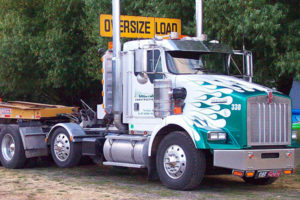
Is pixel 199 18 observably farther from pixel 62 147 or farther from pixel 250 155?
pixel 250 155

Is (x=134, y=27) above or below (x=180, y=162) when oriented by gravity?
above

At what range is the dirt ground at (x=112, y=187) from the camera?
957 centimetres

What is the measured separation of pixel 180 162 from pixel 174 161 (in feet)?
0.42

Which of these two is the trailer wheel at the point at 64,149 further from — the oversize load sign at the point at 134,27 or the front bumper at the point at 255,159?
the front bumper at the point at 255,159

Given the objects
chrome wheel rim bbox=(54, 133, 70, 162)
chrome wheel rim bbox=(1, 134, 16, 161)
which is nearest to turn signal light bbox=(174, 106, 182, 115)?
chrome wheel rim bbox=(54, 133, 70, 162)

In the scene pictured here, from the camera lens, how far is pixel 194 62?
11.0 metres

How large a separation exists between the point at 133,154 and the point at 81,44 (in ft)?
32.5

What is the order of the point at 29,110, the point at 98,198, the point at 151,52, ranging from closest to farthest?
the point at 98,198 < the point at 151,52 < the point at 29,110

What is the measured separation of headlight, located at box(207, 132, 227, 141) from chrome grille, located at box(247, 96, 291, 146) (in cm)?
43

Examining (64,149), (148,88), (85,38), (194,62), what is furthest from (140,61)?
(85,38)

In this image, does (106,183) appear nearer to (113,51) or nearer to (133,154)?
(133,154)

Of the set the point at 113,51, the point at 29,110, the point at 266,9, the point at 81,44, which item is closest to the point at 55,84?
the point at 81,44

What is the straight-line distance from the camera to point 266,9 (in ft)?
42.3

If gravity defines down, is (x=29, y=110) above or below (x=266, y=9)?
below
